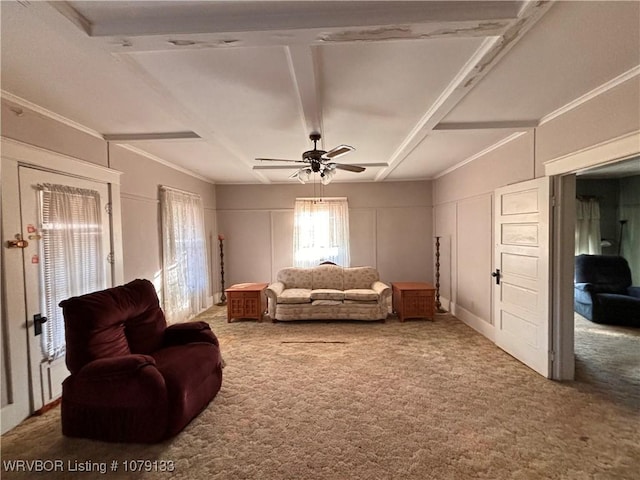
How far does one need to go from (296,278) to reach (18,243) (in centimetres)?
383

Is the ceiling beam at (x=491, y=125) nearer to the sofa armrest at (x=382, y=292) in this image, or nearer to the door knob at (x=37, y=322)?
Answer: the sofa armrest at (x=382, y=292)

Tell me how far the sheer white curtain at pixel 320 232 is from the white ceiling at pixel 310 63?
126 inches

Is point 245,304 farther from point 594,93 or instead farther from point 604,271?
point 604,271

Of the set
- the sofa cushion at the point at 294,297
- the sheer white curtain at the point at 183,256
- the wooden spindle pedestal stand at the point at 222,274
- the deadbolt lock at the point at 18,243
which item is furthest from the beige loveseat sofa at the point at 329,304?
the deadbolt lock at the point at 18,243

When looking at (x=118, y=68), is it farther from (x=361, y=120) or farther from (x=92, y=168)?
(x=361, y=120)

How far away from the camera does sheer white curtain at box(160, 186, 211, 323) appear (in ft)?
14.9

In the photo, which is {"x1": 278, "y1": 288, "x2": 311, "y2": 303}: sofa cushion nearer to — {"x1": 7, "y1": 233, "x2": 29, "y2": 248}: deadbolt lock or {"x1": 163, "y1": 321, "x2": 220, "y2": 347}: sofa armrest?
{"x1": 163, "y1": 321, "x2": 220, "y2": 347}: sofa armrest

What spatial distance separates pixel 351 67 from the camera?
6.68ft

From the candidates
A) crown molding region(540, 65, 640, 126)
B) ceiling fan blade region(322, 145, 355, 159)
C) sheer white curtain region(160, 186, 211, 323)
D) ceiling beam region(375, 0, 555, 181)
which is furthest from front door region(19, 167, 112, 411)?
crown molding region(540, 65, 640, 126)

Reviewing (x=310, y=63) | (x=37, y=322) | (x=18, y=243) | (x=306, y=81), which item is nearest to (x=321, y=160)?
(x=306, y=81)

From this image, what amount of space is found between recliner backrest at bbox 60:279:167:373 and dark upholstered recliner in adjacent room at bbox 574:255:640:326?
6222 mm

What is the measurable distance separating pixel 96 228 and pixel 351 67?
3052mm

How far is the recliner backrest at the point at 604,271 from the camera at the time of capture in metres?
5.09

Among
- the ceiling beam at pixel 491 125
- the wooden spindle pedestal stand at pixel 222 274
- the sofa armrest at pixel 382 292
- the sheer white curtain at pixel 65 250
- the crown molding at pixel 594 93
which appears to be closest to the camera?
the crown molding at pixel 594 93
